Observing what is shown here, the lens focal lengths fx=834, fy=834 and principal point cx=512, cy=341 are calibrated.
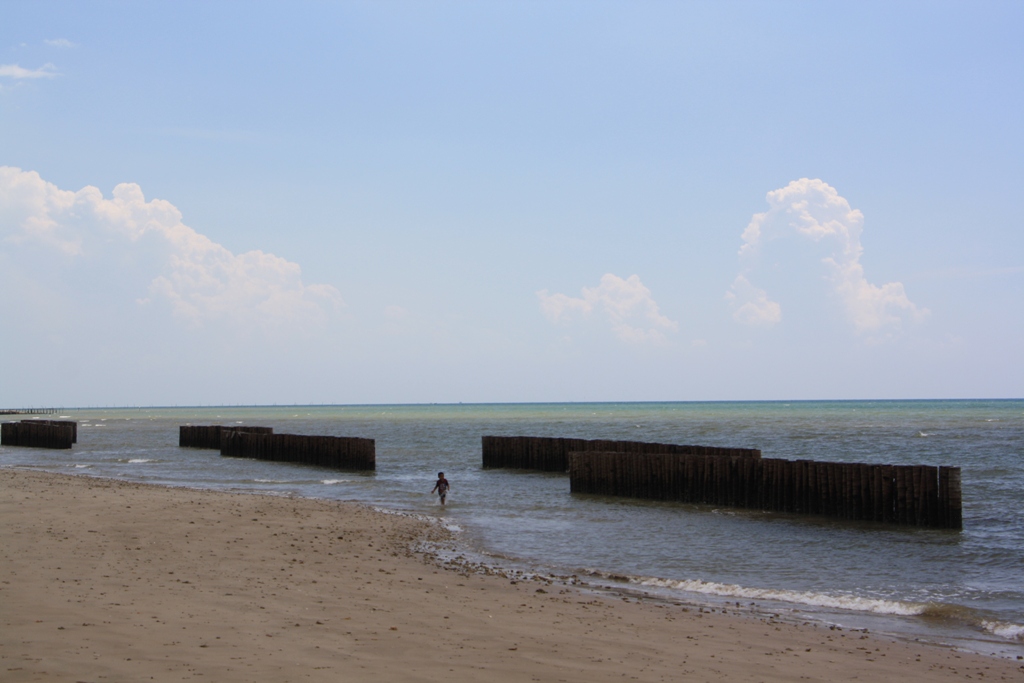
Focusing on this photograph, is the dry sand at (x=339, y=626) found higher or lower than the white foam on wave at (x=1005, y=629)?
higher

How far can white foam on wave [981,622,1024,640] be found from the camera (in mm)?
11066

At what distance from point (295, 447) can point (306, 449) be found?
3.62ft

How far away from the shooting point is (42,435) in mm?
53719

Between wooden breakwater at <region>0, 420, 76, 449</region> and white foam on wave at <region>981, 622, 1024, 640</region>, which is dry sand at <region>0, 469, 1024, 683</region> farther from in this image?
→ wooden breakwater at <region>0, 420, 76, 449</region>

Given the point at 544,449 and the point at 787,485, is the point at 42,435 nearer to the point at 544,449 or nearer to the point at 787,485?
the point at 544,449

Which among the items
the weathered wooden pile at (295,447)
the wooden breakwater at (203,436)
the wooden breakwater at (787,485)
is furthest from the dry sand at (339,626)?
the wooden breakwater at (203,436)

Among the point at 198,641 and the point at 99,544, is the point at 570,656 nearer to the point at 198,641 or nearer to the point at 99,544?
the point at 198,641

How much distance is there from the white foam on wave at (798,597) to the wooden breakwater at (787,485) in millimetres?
8520

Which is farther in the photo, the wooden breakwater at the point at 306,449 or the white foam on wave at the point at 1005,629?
the wooden breakwater at the point at 306,449

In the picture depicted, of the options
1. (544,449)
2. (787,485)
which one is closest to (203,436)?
(544,449)

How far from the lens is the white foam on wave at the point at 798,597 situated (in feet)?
41.0

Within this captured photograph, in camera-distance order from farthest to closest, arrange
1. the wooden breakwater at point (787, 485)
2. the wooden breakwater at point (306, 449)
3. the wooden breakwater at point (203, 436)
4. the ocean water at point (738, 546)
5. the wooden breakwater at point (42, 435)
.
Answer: the wooden breakwater at point (42, 435)
the wooden breakwater at point (203, 436)
the wooden breakwater at point (306, 449)
the wooden breakwater at point (787, 485)
the ocean water at point (738, 546)

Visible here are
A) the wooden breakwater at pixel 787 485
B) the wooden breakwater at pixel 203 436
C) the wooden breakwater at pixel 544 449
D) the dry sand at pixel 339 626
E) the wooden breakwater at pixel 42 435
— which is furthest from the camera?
the wooden breakwater at pixel 42 435

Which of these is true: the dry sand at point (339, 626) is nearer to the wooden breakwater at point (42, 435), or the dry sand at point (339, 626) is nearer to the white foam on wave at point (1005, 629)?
the white foam on wave at point (1005, 629)
